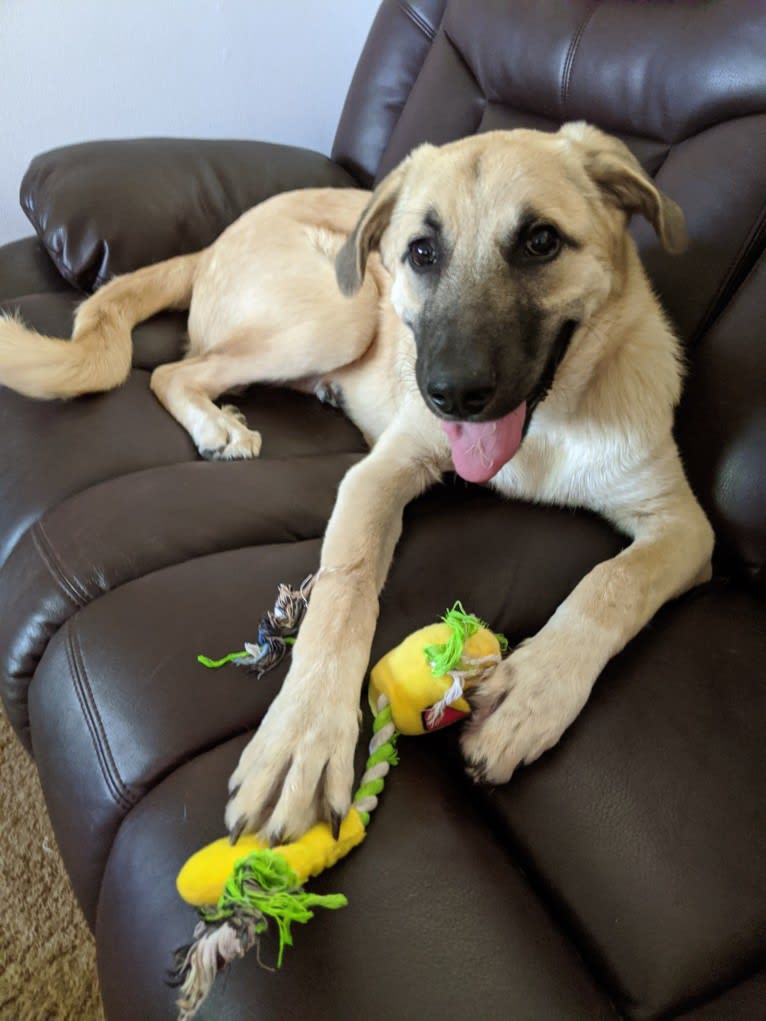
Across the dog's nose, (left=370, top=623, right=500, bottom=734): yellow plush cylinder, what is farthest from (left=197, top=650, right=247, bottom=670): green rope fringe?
the dog's nose

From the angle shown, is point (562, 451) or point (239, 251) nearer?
point (562, 451)

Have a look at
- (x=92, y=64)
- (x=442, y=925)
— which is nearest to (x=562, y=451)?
(x=442, y=925)

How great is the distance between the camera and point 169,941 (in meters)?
0.79

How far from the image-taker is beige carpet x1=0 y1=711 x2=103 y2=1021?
131 centimetres

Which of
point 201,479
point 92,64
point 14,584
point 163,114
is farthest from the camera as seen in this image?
point 163,114

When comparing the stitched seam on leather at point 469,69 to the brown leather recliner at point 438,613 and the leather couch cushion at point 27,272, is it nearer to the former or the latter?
the brown leather recliner at point 438,613

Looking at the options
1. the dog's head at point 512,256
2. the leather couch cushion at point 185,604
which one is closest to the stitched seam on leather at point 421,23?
the dog's head at point 512,256

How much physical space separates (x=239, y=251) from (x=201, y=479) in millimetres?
883

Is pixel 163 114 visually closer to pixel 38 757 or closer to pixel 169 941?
pixel 38 757

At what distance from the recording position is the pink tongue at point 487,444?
1.26 m

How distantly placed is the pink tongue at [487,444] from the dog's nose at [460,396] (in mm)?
107

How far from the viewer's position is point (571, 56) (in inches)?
75.5

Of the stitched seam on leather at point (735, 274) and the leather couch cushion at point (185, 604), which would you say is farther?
the stitched seam on leather at point (735, 274)

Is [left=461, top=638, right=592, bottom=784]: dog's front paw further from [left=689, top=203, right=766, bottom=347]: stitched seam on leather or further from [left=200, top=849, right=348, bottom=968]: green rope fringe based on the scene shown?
[left=689, top=203, right=766, bottom=347]: stitched seam on leather
